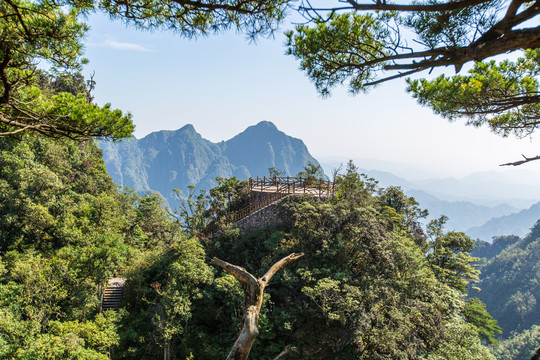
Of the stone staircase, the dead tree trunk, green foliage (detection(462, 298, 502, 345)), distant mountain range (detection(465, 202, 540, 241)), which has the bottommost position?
distant mountain range (detection(465, 202, 540, 241))

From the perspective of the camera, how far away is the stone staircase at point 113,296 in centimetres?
1190

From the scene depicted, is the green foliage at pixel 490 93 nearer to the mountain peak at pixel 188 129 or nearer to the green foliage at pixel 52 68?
the green foliage at pixel 52 68

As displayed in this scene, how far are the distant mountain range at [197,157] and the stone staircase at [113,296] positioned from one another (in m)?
146

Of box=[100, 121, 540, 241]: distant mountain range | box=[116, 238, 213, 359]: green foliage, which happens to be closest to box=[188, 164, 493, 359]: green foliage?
box=[116, 238, 213, 359]: green foliage

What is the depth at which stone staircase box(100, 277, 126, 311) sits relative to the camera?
1190cm

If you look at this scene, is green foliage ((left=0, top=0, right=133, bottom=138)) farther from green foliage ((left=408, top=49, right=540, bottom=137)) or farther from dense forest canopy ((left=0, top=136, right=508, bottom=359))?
green foliage ((left=408, top=49, right=540, bottom=137))

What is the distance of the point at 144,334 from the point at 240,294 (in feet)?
12.2

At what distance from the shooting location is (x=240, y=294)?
964cm

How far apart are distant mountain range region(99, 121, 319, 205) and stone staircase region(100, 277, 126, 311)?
146428 millimetres

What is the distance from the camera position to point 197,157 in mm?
171500

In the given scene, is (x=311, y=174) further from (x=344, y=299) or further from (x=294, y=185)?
(x=344, y=299)

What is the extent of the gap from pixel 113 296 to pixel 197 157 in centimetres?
16435

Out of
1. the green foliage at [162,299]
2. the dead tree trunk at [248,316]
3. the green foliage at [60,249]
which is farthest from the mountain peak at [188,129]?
the dead tree trunk at [248,316]

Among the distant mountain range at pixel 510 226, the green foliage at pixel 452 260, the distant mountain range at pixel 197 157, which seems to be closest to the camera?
the green foliage at pixel 452 260
